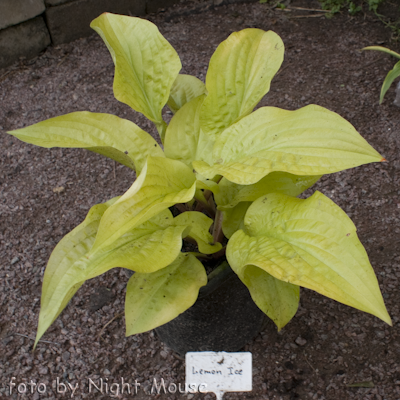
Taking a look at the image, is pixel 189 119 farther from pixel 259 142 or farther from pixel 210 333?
pixel 210 333

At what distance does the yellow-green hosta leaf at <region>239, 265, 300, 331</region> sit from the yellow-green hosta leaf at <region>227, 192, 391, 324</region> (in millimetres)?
97

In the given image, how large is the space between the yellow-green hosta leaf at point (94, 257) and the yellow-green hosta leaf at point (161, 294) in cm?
9

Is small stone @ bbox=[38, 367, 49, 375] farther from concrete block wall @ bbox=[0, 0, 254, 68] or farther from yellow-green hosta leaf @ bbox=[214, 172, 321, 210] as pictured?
concrete block wall @ bbox=[0, 0, 254, 68]

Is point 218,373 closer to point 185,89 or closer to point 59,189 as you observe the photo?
point 185,89

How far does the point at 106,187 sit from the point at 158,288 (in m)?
0.90

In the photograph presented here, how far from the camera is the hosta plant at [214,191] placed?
0.63 meters

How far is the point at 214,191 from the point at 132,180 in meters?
0.85

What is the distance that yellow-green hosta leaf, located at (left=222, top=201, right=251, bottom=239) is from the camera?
891 mm

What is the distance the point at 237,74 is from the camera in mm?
878

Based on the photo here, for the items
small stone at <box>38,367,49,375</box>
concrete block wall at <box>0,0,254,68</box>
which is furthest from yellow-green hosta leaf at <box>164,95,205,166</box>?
concrete block wall at <box>0,0,254,68</box>

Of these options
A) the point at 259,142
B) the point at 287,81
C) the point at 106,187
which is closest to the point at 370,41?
the point at 287,81

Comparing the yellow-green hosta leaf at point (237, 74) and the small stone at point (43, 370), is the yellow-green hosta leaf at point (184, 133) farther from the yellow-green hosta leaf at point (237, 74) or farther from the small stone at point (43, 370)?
the small stone at point (43, 370)

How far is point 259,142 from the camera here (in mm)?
743

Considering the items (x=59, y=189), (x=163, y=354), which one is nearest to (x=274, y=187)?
(x=163, y=354)
